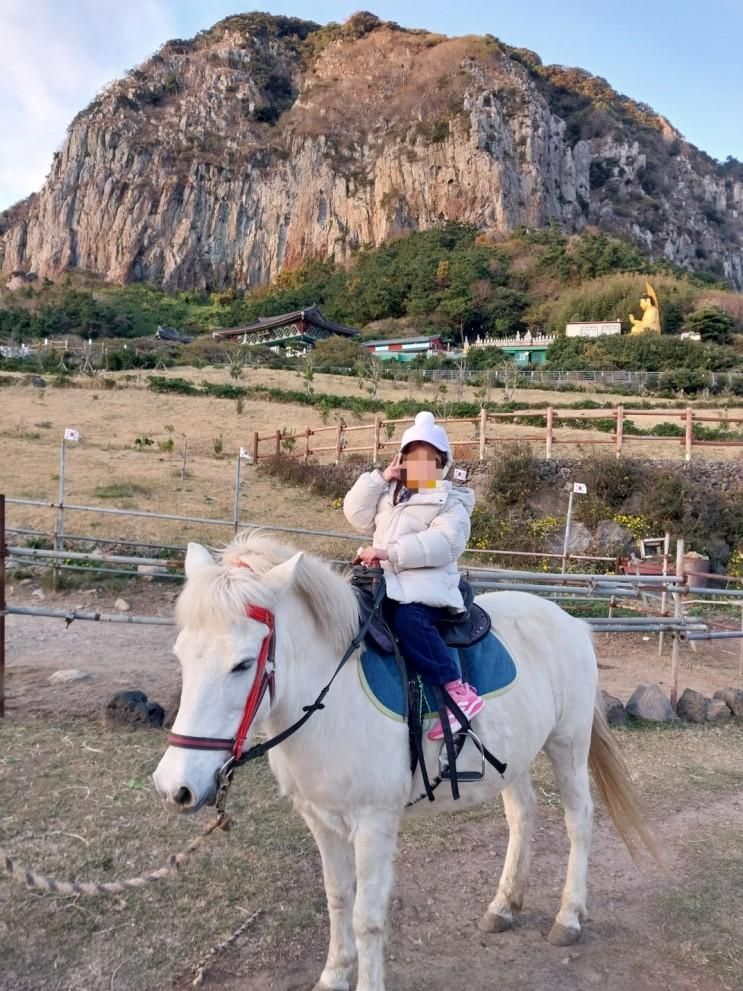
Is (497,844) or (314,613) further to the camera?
(497,844)

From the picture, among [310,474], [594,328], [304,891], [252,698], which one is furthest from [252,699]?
[594,328]

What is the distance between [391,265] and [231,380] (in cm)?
5230

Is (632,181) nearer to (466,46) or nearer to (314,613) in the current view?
(466,46)

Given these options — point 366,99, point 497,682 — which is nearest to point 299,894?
point 497,682

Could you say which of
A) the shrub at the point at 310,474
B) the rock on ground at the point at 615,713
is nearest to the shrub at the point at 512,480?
the shrub at the point at 310,474

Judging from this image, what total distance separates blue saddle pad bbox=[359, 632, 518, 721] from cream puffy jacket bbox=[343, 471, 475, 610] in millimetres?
234

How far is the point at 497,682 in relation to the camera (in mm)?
2658

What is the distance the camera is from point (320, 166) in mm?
93562

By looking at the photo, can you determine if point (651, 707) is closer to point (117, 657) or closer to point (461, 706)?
point (461, 706)

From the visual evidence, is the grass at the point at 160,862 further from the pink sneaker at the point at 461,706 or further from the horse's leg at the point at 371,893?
the pink sneaker at the point at 461,706

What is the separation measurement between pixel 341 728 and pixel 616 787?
6.07 ft

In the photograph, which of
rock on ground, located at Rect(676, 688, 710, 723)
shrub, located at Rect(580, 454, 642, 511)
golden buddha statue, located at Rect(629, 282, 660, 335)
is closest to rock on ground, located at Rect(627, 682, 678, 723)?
rock on ground, located at Rect(676, 688, 710, 723)

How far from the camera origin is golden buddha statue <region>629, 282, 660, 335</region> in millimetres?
52469

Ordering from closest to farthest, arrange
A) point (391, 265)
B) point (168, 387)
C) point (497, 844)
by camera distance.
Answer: point (497, 844) → point (168, 387) → point (391, 265)
